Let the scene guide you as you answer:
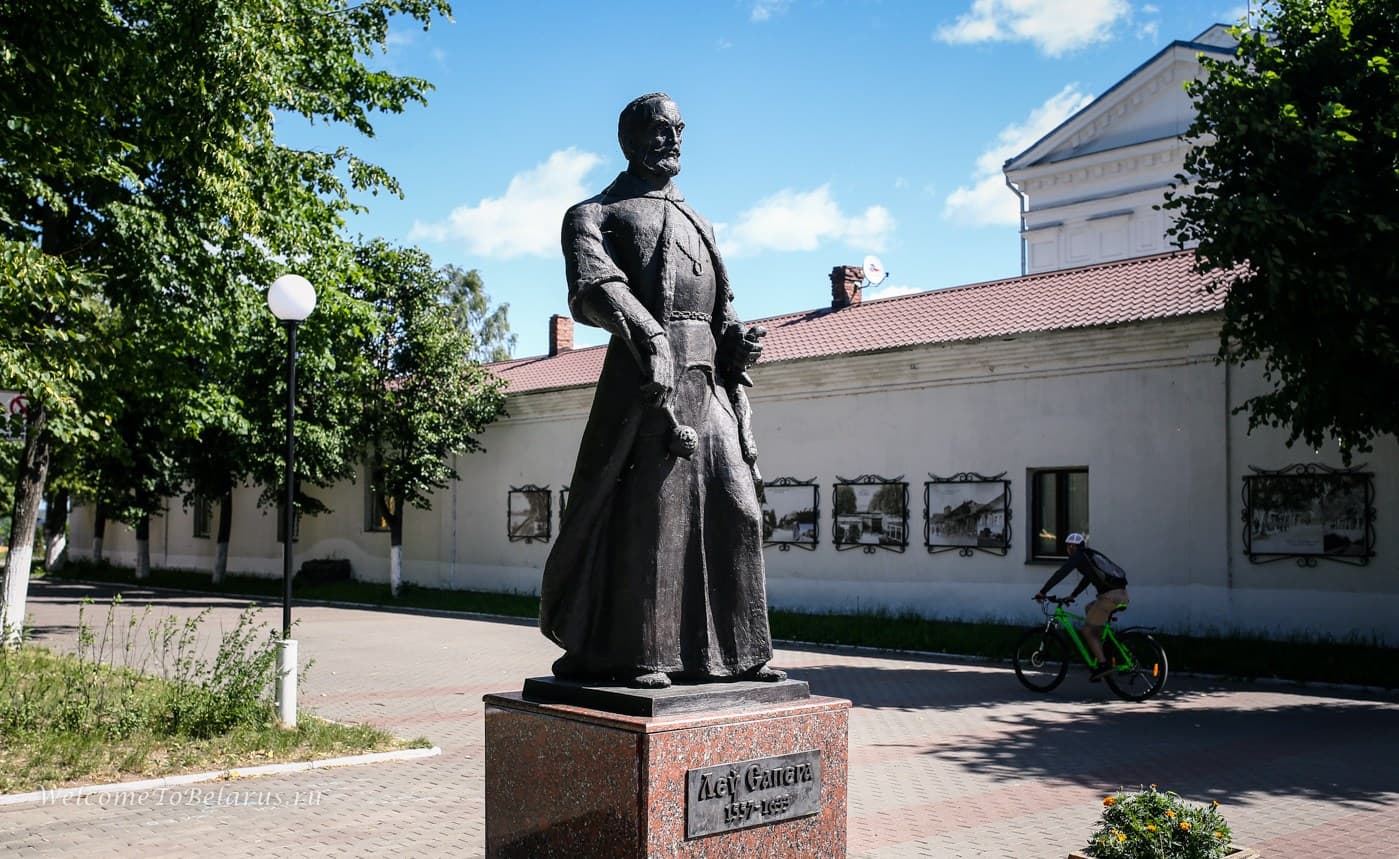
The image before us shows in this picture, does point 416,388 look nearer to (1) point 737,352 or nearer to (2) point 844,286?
(2) point 844,286

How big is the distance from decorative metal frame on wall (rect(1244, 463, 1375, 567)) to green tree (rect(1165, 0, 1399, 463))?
2.47 m

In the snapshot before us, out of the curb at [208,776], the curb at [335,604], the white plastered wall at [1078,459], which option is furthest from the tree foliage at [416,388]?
the curb at [208,776]

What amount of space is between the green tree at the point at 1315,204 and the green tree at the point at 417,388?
59.8 feet

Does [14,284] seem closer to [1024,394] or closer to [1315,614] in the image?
[1024,394]

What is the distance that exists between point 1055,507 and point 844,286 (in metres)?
8.72

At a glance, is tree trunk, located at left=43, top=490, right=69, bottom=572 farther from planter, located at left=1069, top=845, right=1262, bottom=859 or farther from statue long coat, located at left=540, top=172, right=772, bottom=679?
planter, located at left=1069, top=845, right=1262, bottom=859

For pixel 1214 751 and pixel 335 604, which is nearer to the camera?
pixel 1214 751

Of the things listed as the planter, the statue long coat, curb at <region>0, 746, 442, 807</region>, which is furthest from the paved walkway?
the statue long coat

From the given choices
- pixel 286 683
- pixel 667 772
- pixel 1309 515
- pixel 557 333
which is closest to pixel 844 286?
pixel 557 333

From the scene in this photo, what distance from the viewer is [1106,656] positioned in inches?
512

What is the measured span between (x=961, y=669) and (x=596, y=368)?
16.3 m

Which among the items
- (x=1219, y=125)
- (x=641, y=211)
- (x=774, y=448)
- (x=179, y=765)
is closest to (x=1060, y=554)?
(x=774, y=448)

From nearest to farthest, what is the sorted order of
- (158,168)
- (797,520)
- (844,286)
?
(158,168)
(797,520)
(844,286)

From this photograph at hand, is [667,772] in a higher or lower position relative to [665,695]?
lower
